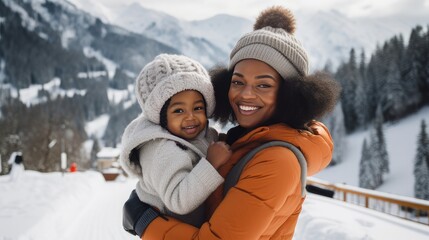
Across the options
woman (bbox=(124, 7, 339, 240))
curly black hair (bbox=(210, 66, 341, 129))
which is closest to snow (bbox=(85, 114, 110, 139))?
woman (bbox=(124, 7, 339, 240))

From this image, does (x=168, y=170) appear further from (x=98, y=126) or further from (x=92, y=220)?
(x=98, y=126)

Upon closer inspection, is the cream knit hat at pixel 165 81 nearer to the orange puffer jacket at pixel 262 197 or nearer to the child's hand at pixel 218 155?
the child's hand at pixel 218 155

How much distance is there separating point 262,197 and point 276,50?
81cm

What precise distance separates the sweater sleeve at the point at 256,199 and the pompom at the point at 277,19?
0.91 m

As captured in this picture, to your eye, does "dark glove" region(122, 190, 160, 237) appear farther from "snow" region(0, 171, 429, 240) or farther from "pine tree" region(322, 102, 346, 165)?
"pine tree" region(322, 102, 346, 165)

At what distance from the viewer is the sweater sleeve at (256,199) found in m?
1.51

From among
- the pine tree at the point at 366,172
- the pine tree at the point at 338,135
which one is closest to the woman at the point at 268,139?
the pine tree at the point at 366,172

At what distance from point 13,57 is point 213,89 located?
183 meters

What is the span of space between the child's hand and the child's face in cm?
38

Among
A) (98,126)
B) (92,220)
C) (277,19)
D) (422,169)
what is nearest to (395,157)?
(422,169)

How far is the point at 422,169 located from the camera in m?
39.9

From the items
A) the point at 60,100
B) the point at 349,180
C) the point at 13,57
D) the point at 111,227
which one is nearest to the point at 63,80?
the point at 13,57

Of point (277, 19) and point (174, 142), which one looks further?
point (277, 19)

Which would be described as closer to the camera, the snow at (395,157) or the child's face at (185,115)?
the child's face at (185,115)
